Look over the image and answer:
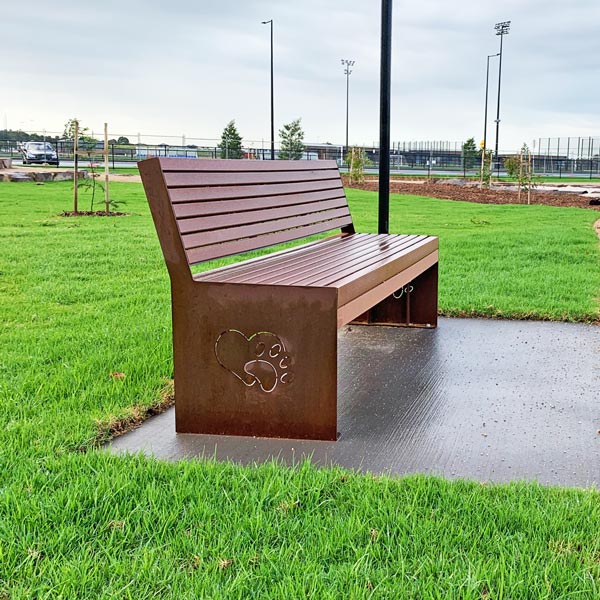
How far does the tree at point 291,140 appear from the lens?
43812mm

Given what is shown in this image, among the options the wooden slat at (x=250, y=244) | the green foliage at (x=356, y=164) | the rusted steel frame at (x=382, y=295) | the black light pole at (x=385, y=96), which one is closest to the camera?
the rusted steel frame at (x=382, y=295)

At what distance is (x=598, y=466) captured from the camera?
2826mm

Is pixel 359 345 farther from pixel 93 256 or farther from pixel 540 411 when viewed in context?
pixel 93 256

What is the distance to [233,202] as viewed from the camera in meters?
3.76

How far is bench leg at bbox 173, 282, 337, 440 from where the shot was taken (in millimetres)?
3084

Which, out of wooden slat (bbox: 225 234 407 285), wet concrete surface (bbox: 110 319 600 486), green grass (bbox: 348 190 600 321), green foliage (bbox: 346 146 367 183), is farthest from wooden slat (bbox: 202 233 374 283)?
green foliage (bbox: 346 146 367 183)

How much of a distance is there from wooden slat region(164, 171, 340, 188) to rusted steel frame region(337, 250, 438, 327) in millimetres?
882

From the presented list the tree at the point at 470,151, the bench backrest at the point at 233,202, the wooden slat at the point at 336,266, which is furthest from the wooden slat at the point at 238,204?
the tree at the point at 470,151

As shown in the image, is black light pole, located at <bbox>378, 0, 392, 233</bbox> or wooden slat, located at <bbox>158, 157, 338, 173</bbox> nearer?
wooden slat, located at <bbox>158, 157, 338, 173</bbox>

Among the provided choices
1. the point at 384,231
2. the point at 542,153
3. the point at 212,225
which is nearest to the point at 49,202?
the point at 384,231

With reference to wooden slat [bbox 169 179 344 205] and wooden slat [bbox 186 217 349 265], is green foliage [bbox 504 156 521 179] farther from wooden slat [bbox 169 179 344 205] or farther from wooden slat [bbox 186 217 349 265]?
wooden slat [bbox 186 217 349 265]

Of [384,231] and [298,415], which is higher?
[384,231]

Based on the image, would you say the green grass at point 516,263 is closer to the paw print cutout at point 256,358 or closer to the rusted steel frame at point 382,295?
the rusted steel frame at point 382,295

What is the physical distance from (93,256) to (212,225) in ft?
16.4
